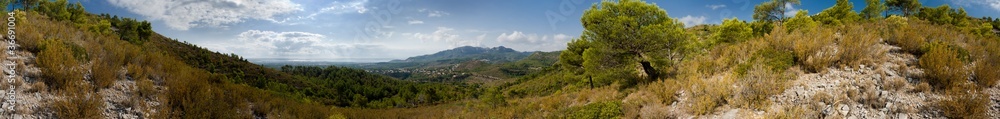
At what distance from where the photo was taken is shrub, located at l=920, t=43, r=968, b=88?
7.91 meters

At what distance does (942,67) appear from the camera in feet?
27.5

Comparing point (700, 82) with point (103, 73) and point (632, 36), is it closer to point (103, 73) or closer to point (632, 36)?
point (632, 36)

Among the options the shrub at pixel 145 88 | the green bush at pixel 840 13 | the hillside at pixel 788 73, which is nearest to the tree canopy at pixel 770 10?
the green bush at pixel 840 13

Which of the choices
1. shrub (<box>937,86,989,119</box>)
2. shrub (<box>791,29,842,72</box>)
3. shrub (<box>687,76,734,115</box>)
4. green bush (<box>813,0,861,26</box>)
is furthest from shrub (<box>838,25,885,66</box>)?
green bush (<box>813,0,861,26</box>)

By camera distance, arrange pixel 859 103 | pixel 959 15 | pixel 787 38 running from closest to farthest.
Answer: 1. pixel 859 103
2. pixel 787 38
3. pixel 959 15

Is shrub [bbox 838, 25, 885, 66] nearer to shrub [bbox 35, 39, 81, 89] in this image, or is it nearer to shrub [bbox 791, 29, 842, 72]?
shrub [bbox 791, 29, 842, 72]

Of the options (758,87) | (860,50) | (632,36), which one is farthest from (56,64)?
(860,50)

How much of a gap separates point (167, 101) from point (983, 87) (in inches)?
701

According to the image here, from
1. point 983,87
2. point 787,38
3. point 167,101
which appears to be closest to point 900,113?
point 983,87

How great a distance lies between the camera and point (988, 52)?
32.7ft

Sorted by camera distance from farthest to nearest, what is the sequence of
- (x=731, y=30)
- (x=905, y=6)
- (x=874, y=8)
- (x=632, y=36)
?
(x=905, y=6), (x=874, y=8), (x=731, y=30), (x=632, y=36)

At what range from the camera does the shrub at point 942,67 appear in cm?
791

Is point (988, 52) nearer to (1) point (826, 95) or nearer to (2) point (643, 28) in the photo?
(1) point (826, 95)

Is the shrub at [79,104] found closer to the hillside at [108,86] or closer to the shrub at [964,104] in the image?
the hillside at [108,86]
